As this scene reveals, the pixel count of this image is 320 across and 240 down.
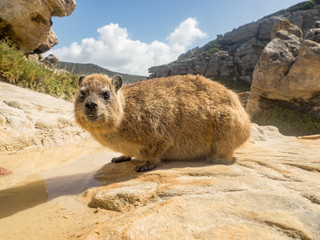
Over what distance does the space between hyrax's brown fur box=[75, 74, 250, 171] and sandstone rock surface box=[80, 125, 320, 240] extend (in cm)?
44

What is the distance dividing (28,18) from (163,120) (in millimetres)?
13822

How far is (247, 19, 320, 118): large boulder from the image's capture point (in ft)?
31.5

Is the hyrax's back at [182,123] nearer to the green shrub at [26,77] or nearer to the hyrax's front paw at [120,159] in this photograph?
the hyrax's front paw at [120,159]

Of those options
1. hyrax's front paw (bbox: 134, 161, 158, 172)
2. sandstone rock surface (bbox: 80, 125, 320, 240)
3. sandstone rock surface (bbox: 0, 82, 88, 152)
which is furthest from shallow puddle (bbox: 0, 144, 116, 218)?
sandstone rock surface (bbox: 0, 82, 88, 152)

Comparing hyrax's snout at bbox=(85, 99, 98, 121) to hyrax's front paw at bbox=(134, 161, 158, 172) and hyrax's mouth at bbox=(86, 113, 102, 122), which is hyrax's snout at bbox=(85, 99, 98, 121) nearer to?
hyrax's mouth at bbox=(86, 113, 102, 122)

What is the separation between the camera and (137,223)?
6.00ft

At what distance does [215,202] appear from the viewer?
6.86 feet

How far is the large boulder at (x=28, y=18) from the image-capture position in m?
11.9

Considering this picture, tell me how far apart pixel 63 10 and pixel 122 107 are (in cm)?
1416

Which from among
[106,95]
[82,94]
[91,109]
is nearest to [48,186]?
[91,109]

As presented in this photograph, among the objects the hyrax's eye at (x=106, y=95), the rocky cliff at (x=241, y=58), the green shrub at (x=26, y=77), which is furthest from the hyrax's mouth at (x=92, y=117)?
the rocky cliff at (x=241, y=58)

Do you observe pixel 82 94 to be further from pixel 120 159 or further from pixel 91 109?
pixel 120 159

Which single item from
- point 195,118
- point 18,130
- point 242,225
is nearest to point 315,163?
point 195,118

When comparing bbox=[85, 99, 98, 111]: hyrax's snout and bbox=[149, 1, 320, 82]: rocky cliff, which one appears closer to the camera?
bbox=[85, 99, 98, 111]: hyrax's snout
